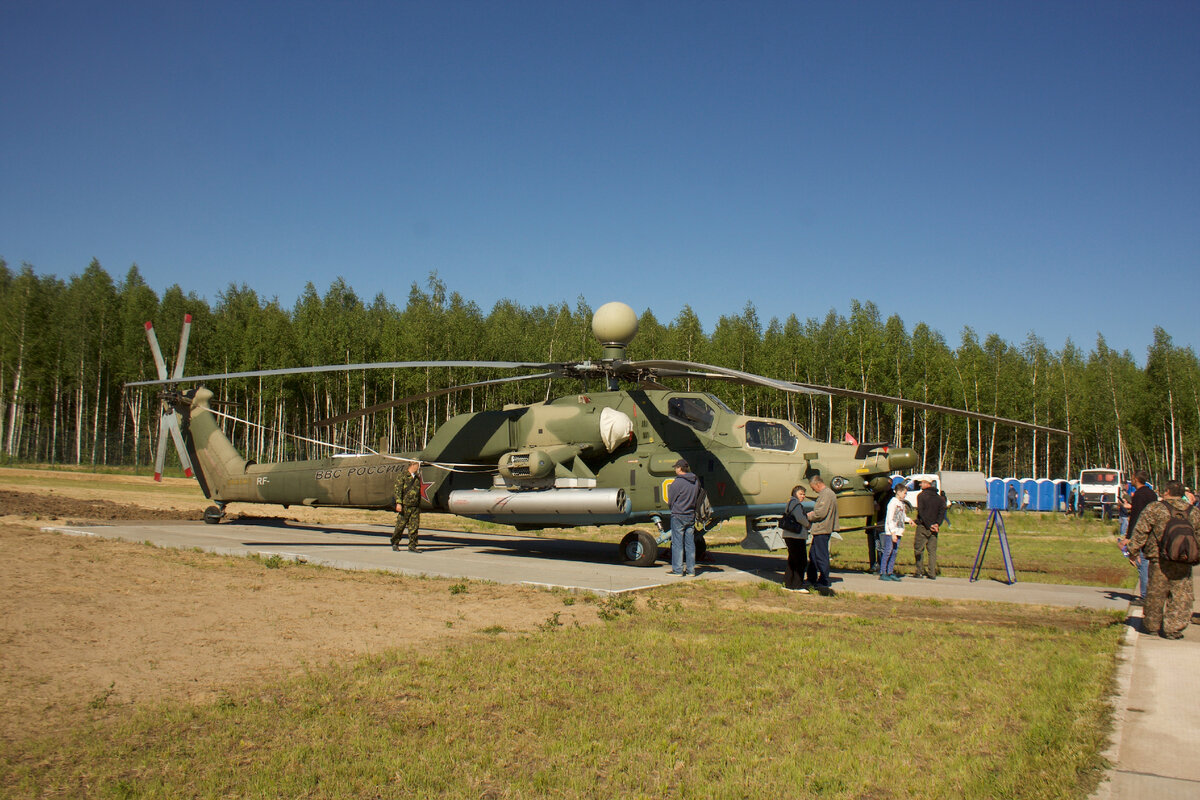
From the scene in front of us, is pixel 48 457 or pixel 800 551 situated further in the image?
pixel 48 457

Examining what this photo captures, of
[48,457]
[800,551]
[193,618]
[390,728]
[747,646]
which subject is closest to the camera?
[390,728]

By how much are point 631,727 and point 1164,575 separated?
5979 mm

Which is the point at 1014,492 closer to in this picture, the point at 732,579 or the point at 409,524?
the point at 732,579

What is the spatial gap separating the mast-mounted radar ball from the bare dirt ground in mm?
4286

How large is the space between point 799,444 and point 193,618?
8857mm

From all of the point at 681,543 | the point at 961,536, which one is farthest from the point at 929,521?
the point at 961,536

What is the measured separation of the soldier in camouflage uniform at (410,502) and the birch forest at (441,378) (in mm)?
24931

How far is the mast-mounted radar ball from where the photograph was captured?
12.2m

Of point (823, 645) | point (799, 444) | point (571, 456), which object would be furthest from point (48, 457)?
point (823, 645)

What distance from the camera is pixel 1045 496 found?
3606 centimetres

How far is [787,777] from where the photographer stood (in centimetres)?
409

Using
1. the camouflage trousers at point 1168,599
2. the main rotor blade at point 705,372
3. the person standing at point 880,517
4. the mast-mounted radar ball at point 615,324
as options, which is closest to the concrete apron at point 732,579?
the camouflage trousers at point 1168,599

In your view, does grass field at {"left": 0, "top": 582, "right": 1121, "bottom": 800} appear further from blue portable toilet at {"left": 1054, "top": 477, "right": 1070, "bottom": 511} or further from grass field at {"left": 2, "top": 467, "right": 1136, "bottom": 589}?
blue portable toilet at {"left": 1054, "top": 477, "right": 1070, "bottom": 511}

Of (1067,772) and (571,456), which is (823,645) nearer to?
(1067,772)
